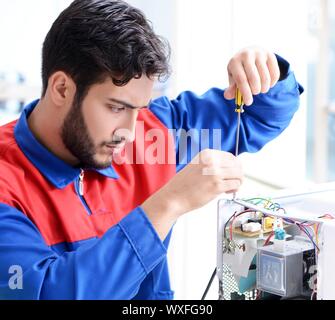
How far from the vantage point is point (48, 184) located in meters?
1.05

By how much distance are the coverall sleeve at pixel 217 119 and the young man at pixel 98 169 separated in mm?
36

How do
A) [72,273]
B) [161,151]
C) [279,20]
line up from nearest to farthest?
[72,273], [161,151], [279,20]

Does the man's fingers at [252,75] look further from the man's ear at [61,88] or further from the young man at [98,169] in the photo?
the man's ear at [61,88]

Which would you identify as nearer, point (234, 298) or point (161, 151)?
point (234, 298)

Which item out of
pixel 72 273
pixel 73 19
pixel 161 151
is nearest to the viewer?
pixel 72 273

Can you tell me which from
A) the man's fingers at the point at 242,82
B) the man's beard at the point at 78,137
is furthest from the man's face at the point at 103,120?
the man's fingers at the point at 242,82

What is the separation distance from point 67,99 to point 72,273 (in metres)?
0.37

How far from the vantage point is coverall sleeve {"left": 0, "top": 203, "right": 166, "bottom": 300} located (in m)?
0.84

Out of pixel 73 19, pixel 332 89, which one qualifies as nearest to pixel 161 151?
pixel 73 19

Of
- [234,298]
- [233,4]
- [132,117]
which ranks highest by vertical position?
[233,4]

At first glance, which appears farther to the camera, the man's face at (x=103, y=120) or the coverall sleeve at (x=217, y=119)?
the coverall sleeve at (x=217, y=119)

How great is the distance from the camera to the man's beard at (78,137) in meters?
1.06

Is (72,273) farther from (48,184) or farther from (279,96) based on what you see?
(279,96)

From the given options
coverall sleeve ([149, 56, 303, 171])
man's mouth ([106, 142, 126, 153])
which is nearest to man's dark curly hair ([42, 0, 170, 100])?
man's mouth ([106, 142, 126, 153])
